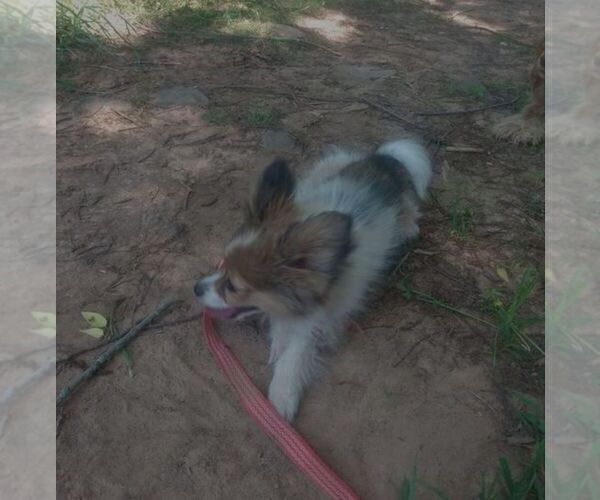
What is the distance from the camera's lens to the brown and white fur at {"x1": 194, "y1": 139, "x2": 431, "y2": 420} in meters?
2.34

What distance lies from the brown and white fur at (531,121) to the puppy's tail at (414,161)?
1.12m

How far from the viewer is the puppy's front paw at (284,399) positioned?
92.2 inches

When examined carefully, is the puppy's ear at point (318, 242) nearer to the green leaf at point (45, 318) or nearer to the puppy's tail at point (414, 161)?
the green leaf at point (45, 318)

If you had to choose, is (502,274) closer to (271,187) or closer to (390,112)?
(271,187)

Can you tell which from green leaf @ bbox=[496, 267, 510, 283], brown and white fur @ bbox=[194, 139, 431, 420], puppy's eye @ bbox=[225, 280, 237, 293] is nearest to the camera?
brown and white fur @ bbox=[194, 139, 431, 420]

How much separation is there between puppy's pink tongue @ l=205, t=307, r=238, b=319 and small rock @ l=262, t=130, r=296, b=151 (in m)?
1.69

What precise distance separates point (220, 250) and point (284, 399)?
101 centimetres

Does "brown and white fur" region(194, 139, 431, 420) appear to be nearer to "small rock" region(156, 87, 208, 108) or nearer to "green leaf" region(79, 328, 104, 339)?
"green leaf" region(79, 328, 104, 339)

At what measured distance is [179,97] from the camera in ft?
14.9

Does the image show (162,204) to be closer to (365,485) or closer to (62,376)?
(62,376)

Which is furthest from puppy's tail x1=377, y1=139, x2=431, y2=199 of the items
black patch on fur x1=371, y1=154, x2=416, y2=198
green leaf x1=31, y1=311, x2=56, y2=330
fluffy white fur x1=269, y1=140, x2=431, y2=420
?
green leaf x1=31, y1=311, x2=56, y2=330

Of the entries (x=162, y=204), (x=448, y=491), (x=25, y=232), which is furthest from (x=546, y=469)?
(x=25, y=232)

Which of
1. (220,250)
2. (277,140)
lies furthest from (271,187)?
(277,140)

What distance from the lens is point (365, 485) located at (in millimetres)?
2139
